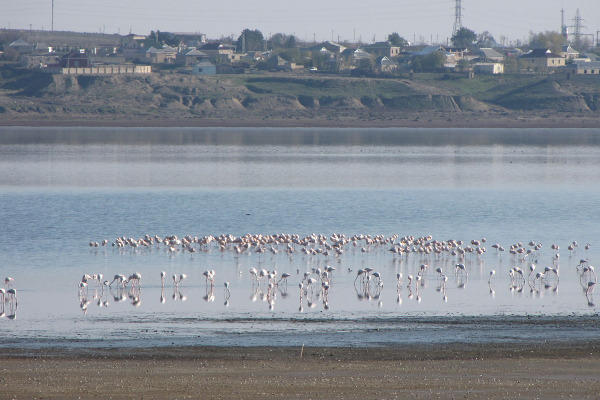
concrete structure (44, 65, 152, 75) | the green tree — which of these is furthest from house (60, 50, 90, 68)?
the green tree

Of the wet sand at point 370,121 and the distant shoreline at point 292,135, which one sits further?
the wet sand at point 370,121

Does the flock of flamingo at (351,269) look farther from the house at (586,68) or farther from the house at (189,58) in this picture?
the house at (189,58)

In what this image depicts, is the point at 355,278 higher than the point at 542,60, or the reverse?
the point at 542,60

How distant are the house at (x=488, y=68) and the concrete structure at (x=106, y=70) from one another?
57322 mm

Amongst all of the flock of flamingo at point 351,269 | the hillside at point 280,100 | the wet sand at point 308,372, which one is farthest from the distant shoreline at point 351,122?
the wet sand at point 308,372

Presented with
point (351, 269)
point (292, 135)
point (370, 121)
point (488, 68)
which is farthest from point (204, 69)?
point (351, 269)

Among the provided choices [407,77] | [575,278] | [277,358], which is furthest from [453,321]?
[407,77]

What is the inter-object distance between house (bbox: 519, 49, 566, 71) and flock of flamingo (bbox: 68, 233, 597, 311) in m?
157

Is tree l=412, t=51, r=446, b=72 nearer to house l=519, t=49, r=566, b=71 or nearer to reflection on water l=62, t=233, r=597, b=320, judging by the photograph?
house l=519, t=49, r=566, b=71

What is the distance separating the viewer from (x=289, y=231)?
1714 inches

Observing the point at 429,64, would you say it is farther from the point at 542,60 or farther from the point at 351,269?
the point at 351,269

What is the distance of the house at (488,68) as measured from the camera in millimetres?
176500

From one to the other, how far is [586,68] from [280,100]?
58.7 metres

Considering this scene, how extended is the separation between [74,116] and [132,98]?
977 cm
